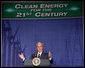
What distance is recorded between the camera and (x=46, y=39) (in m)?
5.09

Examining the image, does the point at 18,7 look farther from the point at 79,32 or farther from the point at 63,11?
the point at 79,32

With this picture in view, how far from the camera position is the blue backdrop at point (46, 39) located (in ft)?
16.4

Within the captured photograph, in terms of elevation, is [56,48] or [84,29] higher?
[84,29]

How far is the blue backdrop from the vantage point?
16.4 feet

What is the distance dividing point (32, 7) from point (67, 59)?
1764 mm

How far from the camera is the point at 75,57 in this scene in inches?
197

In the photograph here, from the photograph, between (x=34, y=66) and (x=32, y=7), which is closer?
(x=34, y=66)

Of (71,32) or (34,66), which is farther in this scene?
(71,32)

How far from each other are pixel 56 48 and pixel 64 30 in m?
0.55

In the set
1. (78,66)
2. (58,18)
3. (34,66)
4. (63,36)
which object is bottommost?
(78,66)

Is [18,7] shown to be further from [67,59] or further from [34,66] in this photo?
[34,66]

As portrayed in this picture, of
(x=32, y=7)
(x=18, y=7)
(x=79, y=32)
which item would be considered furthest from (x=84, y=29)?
(x=18, y=7)

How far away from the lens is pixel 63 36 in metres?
5.07

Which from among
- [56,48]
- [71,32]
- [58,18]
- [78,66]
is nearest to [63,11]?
[58,18]
